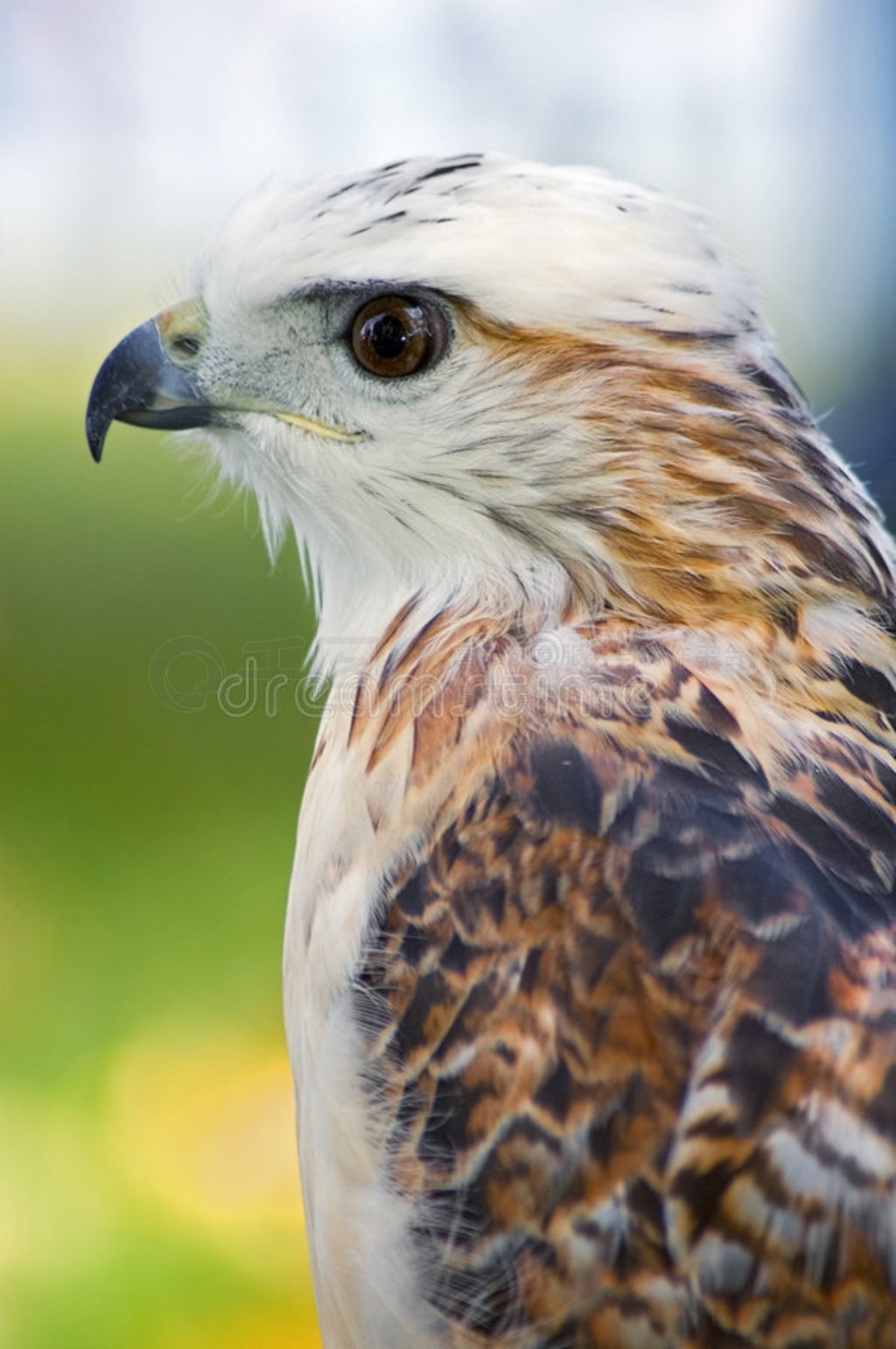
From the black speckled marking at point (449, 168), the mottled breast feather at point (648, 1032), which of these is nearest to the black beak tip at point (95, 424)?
the black speckled marking at point (449, 168)

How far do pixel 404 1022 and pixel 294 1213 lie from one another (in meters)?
2.31

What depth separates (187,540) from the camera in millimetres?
4383

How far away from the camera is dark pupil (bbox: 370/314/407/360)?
1.43 m

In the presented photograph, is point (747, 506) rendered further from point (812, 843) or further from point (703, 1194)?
point (703, 1194)

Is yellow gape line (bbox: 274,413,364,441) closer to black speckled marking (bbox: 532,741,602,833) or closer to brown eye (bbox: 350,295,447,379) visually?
brown eye (bbox: 350,295,447,379)

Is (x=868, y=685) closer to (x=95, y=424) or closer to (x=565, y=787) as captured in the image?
(x=565, y=787)

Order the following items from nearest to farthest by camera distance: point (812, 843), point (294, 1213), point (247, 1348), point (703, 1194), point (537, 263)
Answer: point (703, 1194), point (812, 843), point (537, 263), point (247, 1348), point (294, 1213)

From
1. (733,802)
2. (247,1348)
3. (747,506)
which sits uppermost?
(747,506)

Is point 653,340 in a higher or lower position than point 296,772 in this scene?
higher

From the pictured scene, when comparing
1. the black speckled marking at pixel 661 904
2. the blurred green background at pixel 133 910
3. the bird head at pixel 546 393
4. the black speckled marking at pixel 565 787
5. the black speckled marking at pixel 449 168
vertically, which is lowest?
the blurred green background at pixel 133 910

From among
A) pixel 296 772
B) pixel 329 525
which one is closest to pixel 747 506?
pixel 329 525

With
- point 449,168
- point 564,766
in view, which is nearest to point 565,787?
point 564,766

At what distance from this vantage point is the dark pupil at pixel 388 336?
4.70 ft

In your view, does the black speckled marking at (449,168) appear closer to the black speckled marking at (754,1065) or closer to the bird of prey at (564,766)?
the bird of prey at (564,766)
